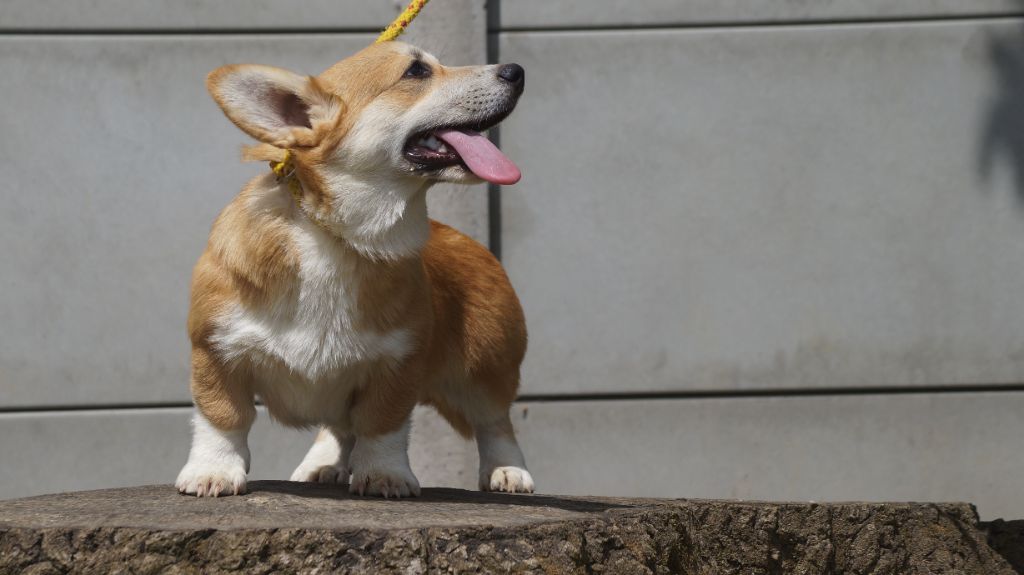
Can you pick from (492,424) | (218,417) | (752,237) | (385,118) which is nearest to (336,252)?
(385,118)

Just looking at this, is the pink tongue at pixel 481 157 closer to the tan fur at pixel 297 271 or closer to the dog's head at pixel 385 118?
the dog's head at pixel 385 118

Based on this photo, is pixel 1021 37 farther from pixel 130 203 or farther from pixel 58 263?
pixel 58 263

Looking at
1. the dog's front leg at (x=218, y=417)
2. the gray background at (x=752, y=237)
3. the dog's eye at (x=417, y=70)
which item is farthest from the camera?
the gray background at (x=752, y=237)

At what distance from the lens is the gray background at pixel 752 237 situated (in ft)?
14.8

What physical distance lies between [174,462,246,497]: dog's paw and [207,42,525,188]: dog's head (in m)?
0.73

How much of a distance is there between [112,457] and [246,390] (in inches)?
71.7

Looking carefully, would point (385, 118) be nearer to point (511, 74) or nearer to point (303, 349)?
point (511, 74)

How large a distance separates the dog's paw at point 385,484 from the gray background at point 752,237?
1.66m

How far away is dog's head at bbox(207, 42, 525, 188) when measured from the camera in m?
2.76

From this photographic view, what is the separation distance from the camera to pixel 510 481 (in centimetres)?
337

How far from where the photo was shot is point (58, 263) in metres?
4.41

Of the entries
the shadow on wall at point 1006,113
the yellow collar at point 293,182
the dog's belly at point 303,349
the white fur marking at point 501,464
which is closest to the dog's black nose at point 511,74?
the yellow collar at point 293,182

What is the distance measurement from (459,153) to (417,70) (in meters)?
0.26

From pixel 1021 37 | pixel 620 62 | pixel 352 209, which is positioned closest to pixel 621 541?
pixel 352 209
